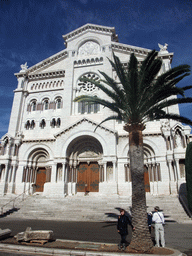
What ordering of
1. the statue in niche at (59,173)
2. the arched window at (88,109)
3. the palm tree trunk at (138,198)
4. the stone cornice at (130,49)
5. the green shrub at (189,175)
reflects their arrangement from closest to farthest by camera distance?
the palm tree trunk at (138,198), the green shrub at (189,175), the statue in niche at (59,173), the arched window at (88,109), the stone cornice at (130,49)

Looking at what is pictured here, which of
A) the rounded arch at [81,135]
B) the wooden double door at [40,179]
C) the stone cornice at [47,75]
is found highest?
the stone cornice at [47,75]

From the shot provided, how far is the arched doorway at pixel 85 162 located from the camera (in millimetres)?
22609

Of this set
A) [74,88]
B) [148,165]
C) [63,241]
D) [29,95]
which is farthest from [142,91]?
[29,95]

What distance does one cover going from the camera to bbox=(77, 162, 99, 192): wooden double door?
22531 mm

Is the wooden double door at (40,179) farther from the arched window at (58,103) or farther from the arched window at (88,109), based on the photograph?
the arched window at (88,109)

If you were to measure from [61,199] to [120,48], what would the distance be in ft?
66.1

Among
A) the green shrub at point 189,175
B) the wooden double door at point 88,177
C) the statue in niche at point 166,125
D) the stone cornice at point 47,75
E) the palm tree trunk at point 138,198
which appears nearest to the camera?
the palm tree trunk at point 138,198

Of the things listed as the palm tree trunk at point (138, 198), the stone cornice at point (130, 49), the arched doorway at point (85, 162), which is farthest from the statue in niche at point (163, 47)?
the palm tree trunk at point (138, 198)

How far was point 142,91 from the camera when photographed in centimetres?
1009

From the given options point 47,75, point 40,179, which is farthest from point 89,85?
point 40,179

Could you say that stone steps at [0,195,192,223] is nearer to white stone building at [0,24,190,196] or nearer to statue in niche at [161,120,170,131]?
white stone building at [0,24,190,196]

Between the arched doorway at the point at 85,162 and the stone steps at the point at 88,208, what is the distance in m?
3.80

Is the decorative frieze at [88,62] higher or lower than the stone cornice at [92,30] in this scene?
lower

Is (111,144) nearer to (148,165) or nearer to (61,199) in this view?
(148,165)
